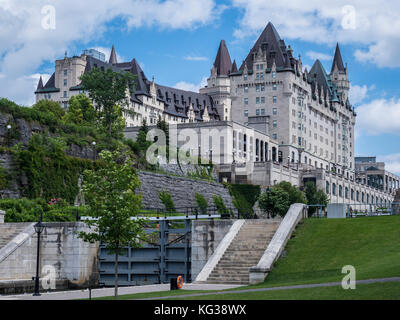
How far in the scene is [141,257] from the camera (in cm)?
4362

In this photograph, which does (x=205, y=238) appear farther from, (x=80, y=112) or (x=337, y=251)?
(x=80, y=112)

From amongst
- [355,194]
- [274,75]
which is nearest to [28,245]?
[355,194]

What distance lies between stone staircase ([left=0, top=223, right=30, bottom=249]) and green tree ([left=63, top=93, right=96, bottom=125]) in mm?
61904

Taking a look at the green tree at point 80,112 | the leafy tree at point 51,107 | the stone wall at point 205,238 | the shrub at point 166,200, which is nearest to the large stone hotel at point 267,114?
the green tree at point 80,112

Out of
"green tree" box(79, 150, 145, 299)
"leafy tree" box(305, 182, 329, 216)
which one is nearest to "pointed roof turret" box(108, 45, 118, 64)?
"leafy tree" box(305, 182, 329, 216)

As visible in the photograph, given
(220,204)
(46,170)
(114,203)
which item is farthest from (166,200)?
(114,203)

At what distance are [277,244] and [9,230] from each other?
18159 millimetres

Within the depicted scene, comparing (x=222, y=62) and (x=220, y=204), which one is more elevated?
(x=222, y=62)

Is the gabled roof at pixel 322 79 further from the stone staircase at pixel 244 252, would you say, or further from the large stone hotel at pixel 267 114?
the stone staircase at pixel 244 252

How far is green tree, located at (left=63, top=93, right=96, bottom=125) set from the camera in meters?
108

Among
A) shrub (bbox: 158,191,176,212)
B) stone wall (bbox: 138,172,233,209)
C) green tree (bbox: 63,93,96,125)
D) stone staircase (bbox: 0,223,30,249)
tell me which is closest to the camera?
stone staircase (bbox: 0,223,30,249)

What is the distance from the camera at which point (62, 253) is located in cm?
4328

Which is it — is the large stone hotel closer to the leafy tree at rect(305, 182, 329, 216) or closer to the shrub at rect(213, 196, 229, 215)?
the leafy tree at rect(305, 182, 329, 216)

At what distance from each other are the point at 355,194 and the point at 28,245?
329 ft
